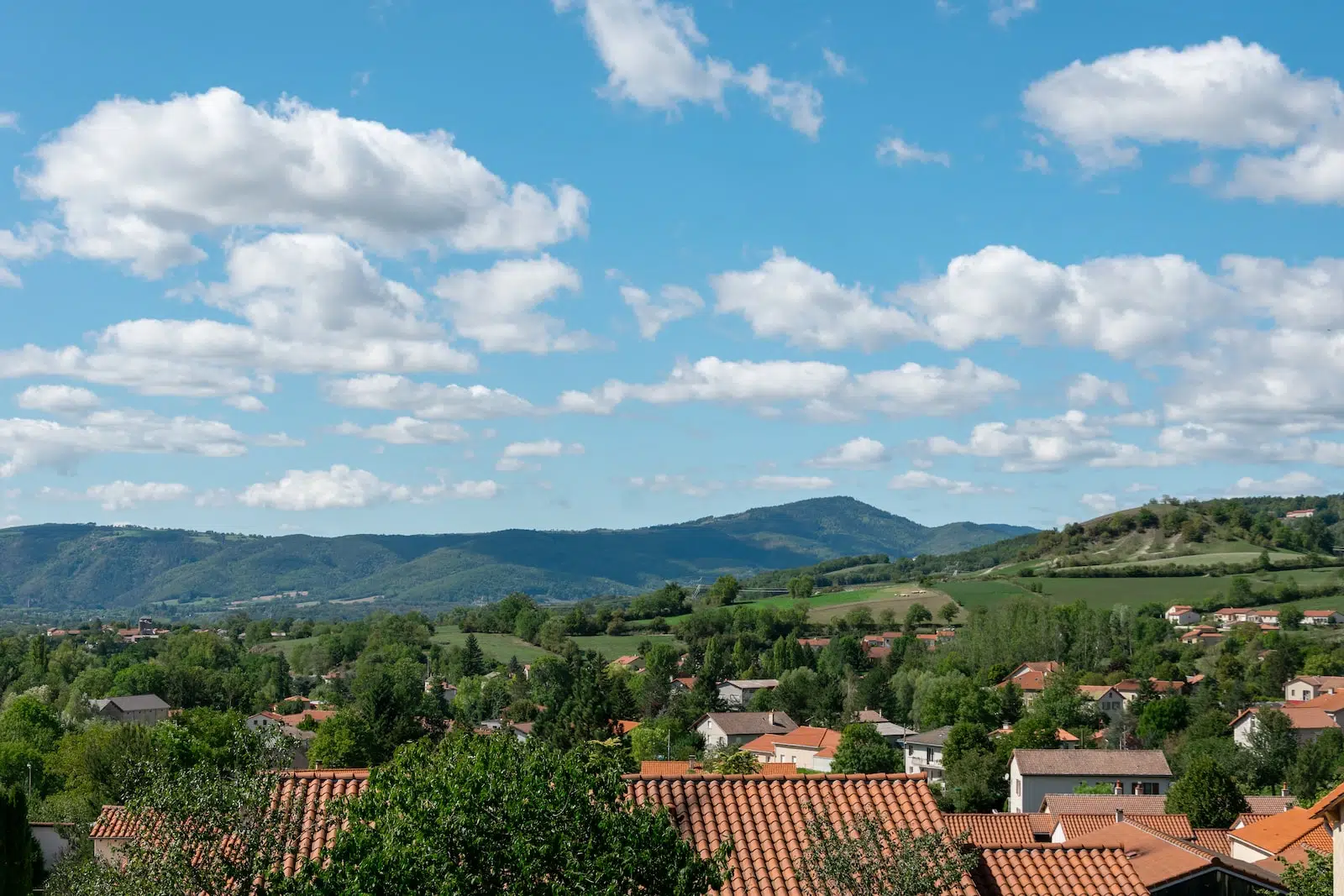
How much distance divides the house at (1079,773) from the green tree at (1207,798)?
36.4ft

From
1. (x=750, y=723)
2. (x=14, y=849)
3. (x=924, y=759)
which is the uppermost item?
(x=14, y=849)

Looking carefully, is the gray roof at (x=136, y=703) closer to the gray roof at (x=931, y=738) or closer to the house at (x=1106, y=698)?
the gray roof at (x=931, y=738)

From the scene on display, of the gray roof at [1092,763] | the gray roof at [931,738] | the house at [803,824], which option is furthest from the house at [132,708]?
the house at [803,824]

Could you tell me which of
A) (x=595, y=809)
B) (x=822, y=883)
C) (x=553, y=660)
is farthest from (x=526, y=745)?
(x=553, y=660)

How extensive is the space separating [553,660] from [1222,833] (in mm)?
97764

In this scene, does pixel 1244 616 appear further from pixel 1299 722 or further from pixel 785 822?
pixel 785 822

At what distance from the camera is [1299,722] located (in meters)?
87.3

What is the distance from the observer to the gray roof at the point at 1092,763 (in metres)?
69.4

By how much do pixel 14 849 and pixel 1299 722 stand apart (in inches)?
3352

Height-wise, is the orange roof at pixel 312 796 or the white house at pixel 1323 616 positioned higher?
the orange roof at pixel 312 796

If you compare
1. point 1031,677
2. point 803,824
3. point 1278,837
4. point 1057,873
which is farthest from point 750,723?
point 803,824

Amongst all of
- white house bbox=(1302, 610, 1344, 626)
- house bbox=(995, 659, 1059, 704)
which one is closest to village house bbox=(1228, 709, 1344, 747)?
house bbox=(995, 659, 1059, 704)

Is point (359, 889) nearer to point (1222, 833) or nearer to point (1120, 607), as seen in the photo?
point (1222, 833)

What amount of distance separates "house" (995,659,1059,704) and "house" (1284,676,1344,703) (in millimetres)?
19381
